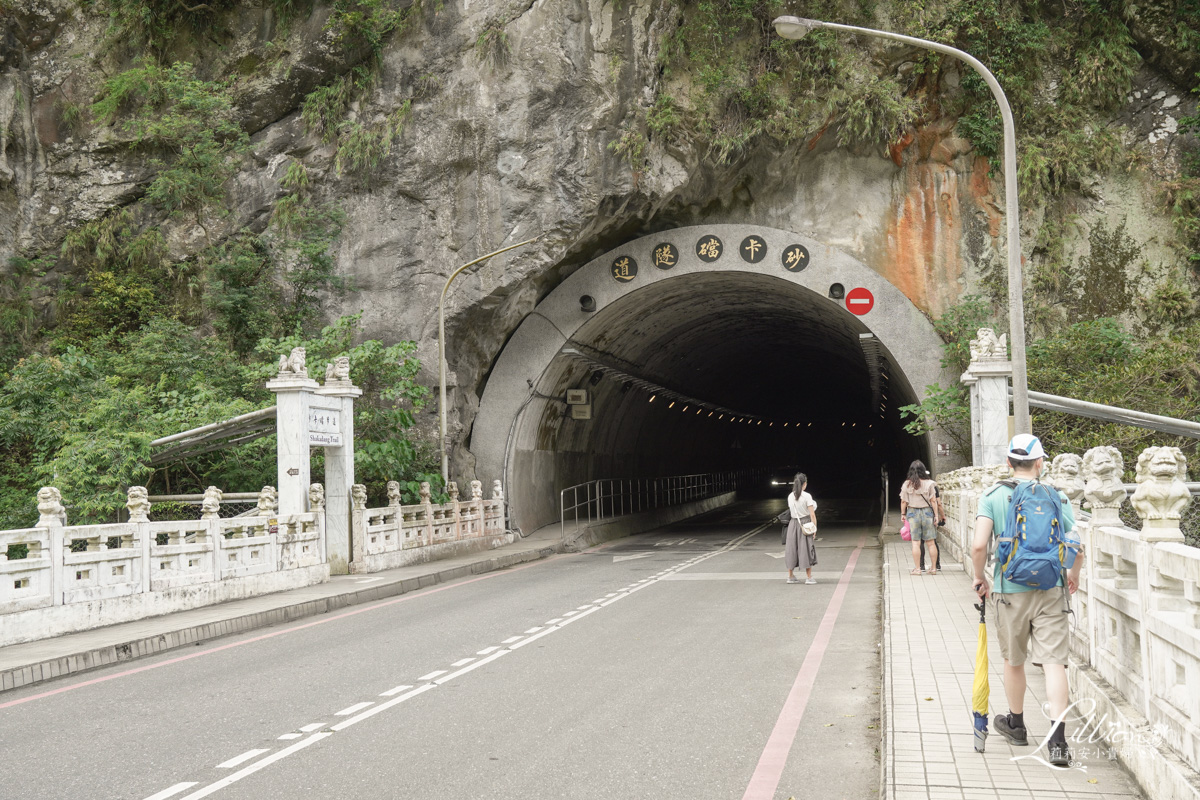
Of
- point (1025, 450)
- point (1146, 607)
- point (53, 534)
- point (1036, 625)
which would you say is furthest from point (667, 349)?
point (1146, 607)

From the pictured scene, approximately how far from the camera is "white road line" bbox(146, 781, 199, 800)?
5348mm

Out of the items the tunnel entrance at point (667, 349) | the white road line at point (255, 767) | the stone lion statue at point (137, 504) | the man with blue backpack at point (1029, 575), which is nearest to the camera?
the man with blue backpack at point (1029, 575)

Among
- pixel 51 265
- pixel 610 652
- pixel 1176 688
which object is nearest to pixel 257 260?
pixel 51 265

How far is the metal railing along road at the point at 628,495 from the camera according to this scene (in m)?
29.5

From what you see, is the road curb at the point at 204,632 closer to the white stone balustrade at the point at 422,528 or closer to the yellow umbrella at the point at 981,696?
the white stone balustrade at the point at 422,528

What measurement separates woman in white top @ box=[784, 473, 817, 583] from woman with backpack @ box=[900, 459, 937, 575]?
52.3 inches

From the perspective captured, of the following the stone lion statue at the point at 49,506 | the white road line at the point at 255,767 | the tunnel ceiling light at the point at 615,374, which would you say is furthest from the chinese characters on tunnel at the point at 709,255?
the white road line at the point at 255,767

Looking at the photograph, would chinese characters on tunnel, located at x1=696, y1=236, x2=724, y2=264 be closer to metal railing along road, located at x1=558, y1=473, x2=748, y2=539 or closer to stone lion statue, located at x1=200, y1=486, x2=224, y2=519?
metal railing along road, located at x1=558, y1=473, x2=748, y2=539

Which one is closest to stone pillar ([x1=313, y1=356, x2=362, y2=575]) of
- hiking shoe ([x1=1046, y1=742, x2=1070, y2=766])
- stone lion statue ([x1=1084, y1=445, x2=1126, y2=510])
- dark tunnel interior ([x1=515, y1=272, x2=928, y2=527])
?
dark tunnel interior ([x1=515, y1=272, x2=928, y2=527])

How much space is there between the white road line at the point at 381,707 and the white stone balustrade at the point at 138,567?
16.1 ft

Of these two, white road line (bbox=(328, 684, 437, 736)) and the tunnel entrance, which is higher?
the tunnel entrance

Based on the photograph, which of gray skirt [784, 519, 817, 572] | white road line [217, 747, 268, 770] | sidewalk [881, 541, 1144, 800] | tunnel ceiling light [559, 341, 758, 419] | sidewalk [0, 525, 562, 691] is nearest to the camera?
sidewalk [881, 541, 1144, 800]

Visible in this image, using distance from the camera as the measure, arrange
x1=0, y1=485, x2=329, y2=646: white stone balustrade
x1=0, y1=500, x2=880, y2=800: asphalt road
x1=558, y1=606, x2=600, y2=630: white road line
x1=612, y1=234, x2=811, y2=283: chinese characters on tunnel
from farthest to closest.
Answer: x1=612, y1=234, x2=811, y2=283: chinese characters on tunnel, x1=558, y1=606, x2=600, y2=630: white road line, x1=0, y1=485, x2=329, y2=646: white stone balustrade, x1=0, y1=500, x2=880, y2=800: asphalt road

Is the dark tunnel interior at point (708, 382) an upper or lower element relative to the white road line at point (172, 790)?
upper
